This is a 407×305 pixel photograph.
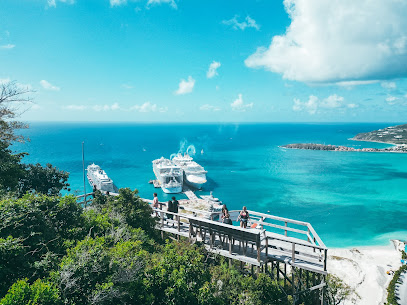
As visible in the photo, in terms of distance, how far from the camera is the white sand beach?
1798 cm

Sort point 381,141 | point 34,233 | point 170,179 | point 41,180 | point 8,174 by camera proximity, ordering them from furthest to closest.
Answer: point 381,141, point 170,179, point 41,180, point 8,174, point 34,233

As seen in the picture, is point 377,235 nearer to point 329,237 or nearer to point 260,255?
point 329,237

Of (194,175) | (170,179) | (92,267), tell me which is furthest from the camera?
(194,175)

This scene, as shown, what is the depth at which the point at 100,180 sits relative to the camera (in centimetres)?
4112

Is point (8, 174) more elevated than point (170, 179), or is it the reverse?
point (8, 174)

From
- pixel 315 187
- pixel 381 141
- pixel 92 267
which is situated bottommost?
pixel 315 187

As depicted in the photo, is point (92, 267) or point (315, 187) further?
point (315, 187)

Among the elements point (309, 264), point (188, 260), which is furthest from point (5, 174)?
point (309, 264)

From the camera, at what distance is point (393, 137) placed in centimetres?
12725

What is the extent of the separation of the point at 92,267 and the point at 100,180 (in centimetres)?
3868

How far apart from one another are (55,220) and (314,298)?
9004 mm

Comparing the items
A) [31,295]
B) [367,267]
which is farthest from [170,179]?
[31,295]

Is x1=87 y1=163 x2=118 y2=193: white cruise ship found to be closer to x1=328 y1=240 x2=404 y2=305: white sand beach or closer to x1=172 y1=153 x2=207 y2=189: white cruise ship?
x1=172 y1=153 x2=207 y2=189: white cruise ship

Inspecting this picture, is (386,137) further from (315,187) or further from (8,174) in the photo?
(8,174)
